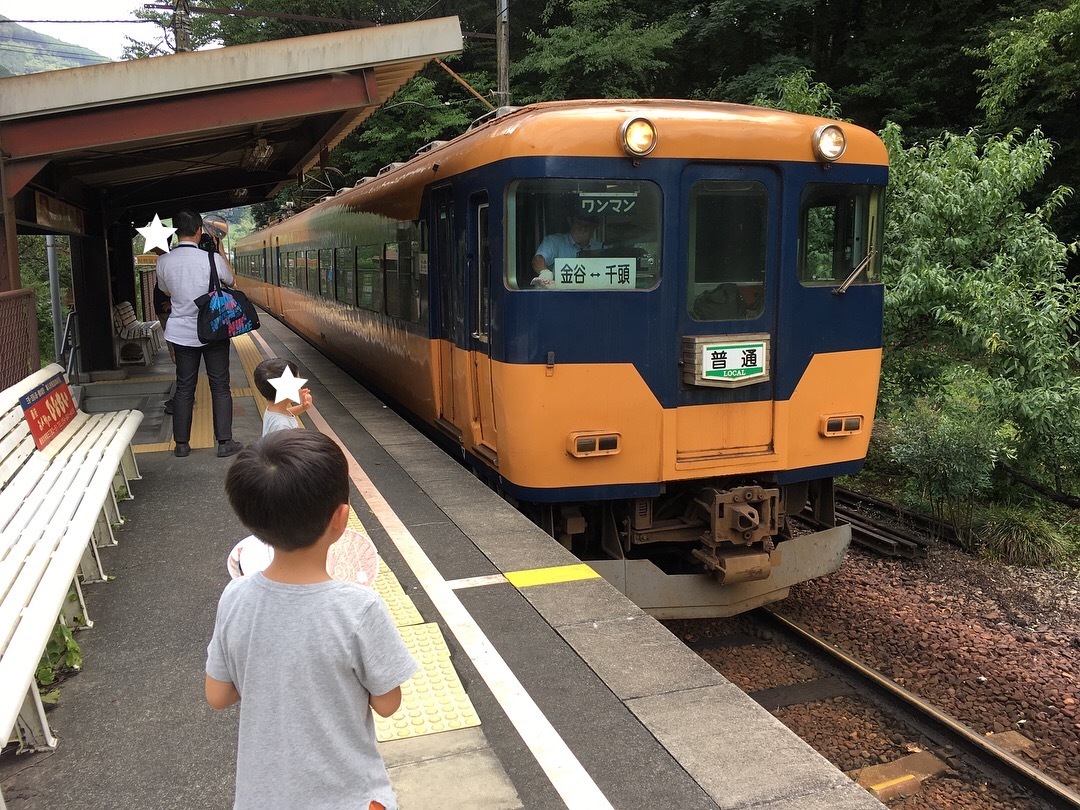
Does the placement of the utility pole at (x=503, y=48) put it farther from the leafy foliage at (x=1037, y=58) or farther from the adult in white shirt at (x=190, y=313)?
the adult in white shirt at (x=190, y=313)

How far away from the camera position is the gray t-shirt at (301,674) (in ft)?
5.78

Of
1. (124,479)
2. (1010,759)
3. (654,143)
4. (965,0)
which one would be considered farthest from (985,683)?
(965,0)

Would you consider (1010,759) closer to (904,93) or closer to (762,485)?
(762,485)

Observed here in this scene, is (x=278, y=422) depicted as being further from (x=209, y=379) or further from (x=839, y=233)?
(x=839, y=233)

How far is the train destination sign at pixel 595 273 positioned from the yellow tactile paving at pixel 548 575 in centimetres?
163

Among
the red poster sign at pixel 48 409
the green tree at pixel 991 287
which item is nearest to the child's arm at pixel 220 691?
the red poster sign at pixel 48 409

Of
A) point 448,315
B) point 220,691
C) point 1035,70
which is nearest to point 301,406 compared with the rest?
point 220,691

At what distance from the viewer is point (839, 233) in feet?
18.6

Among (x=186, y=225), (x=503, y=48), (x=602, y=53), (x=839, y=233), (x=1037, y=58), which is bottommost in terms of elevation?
(x=839, y=233)

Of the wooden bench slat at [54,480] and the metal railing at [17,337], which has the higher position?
the metal railing at [17,337]

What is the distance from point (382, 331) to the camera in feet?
30.2

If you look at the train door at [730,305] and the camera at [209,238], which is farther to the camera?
the camera at [209,238]

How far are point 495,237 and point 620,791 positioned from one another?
132 inches

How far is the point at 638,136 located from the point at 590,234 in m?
0.60
